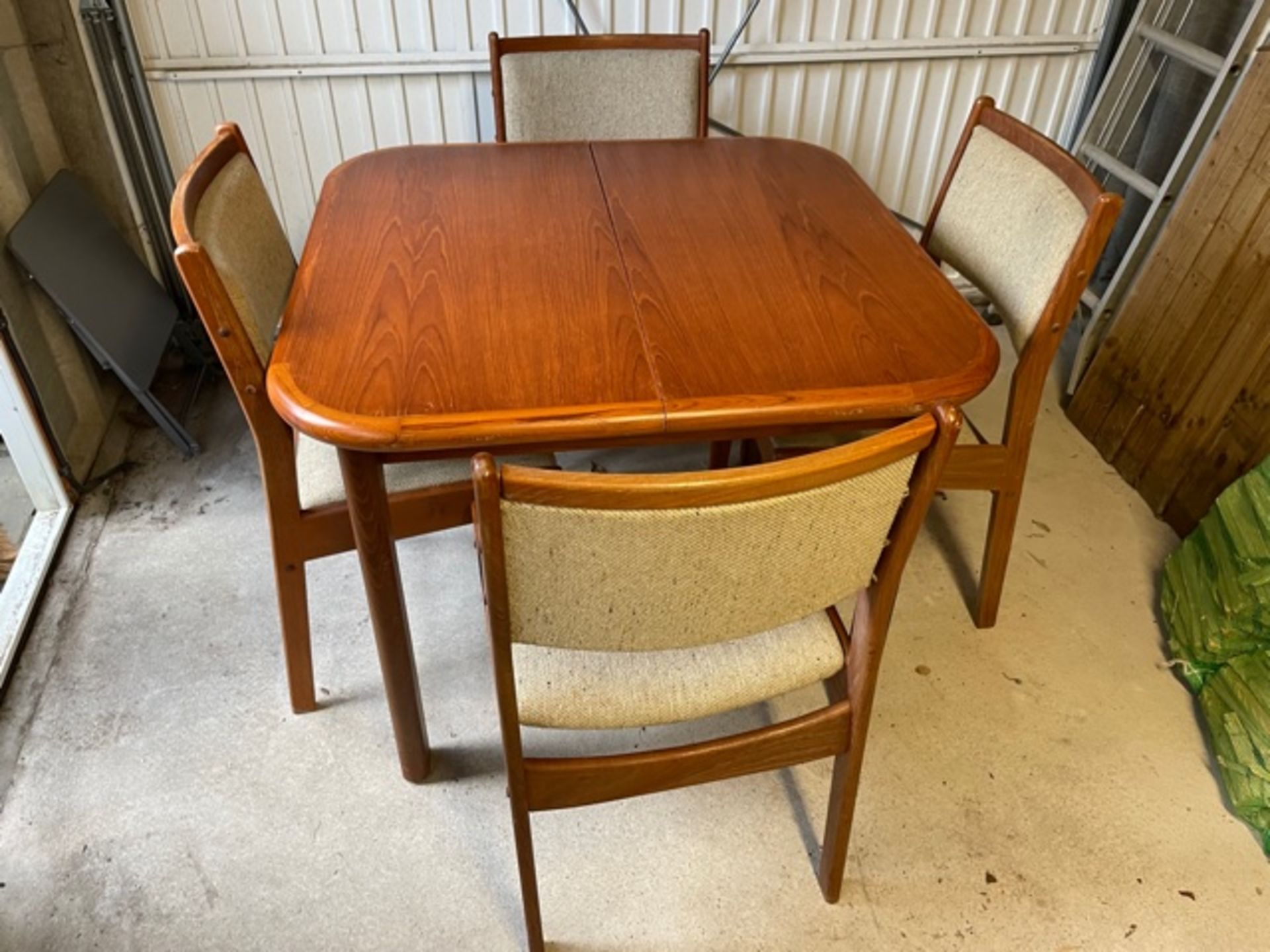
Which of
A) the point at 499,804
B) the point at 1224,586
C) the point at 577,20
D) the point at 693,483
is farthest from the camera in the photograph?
the point at 577,20

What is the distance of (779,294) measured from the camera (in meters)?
1.34

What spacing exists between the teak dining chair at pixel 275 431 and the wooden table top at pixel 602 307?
0.27 feet

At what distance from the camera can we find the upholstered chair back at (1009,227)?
1.45 meters

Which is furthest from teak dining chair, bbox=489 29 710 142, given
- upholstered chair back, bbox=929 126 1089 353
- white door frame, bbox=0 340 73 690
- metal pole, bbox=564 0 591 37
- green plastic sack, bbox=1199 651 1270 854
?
green plastic sack, bbox=1199 651 1270 854

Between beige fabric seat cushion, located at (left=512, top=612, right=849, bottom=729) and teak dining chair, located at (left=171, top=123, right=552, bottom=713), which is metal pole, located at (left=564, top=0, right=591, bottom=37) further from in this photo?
beige fabric seat cushion, located at (left=512, top=612, right=849, bottom=729)

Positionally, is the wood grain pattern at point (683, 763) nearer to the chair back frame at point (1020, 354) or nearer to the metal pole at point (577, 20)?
the chair back frame at point (1020, 354)

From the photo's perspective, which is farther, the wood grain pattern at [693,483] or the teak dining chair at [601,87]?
the teak dining chair at [601,87]

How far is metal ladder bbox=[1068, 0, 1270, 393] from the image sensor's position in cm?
209

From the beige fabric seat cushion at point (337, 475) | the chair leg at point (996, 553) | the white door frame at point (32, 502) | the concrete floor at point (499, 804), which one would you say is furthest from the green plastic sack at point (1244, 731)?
the white door frame at point (32, 502)

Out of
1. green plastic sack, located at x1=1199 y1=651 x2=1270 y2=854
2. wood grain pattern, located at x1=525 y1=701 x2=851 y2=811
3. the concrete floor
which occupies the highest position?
wood grain pattern, located at x1=525 y1=701 x2=851 y2=811

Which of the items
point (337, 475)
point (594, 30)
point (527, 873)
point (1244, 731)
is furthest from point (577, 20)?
point (1244, 731)

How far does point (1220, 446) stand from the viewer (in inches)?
77.2

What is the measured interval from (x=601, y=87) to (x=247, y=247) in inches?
36.4

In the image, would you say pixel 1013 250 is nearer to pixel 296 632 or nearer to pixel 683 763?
pixel 683 763
